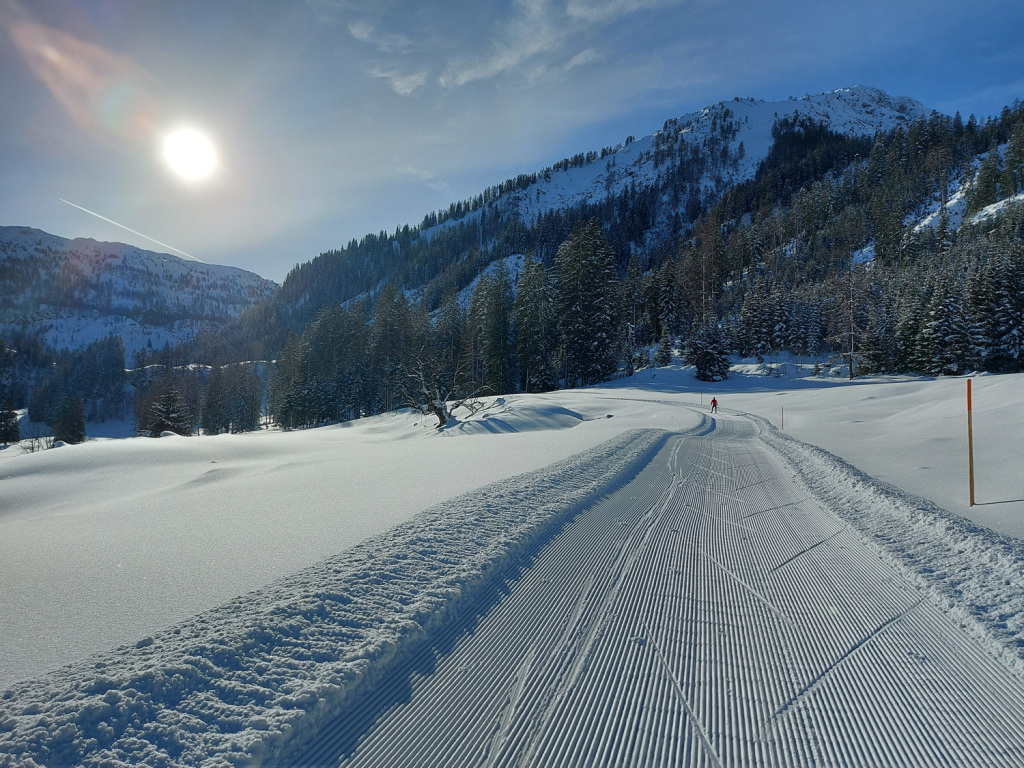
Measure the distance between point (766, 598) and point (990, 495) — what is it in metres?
5.64

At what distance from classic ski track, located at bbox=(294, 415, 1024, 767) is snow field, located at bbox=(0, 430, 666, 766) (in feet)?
0.91

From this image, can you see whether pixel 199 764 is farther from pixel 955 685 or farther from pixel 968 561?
pixel 968 561

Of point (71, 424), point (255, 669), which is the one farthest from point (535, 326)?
point (71, 424)

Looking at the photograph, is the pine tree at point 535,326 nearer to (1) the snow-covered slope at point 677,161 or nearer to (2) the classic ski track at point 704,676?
(2) the classic ski track at point 704,676

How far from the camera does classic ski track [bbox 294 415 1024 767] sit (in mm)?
2562

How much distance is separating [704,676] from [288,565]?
3.87 metres

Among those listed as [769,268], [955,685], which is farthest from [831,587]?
[769,268]

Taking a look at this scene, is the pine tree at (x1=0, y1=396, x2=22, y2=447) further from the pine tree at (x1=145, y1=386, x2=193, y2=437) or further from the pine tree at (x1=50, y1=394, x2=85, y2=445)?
the pine tree at (x1=145, y1=386, x2=193, y2=437)

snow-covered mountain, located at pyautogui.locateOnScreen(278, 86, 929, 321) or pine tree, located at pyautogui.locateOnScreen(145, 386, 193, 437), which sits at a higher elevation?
snow-covered mountain, located at pyautogui.locateOnScreen(278, 86, 929, 321)

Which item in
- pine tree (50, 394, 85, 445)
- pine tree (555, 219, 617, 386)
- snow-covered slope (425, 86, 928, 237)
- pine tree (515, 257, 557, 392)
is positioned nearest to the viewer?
pine tree (555, 219, 617, 386)

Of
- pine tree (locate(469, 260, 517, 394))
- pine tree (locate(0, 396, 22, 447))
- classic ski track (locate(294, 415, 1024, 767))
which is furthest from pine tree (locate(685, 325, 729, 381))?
pine tree (locate(0, 396, 22, 447))

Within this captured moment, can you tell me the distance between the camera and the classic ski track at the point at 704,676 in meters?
2.56

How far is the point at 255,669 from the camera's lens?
2.95 meters

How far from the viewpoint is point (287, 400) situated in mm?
51312
